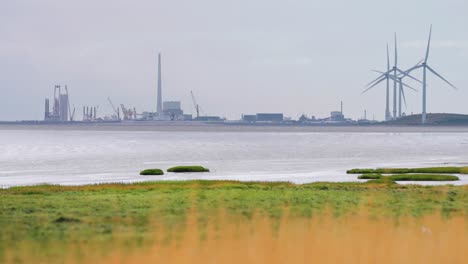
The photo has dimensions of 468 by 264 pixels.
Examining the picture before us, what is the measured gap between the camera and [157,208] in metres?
31.3

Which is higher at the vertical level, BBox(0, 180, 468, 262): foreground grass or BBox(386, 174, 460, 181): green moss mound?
BBox(0, 180, 468, 262): foreground grass

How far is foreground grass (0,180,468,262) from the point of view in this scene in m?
23.3

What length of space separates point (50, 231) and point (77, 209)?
255 inches

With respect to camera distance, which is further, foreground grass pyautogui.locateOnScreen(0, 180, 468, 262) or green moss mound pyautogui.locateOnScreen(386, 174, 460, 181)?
green moss mound pyautogui.locateOnScreen(386, 174, 460, 181)

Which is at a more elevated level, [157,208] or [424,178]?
[157,208]

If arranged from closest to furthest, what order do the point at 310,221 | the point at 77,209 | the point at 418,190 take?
the point at 310,221 < the point at 77,209 < the point at 418,190

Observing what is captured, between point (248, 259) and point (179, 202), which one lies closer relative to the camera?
point (248, 259)

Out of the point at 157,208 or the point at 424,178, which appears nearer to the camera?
the point at 157,208

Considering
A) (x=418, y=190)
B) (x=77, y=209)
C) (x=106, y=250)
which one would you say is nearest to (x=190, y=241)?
(x=106, y=250)

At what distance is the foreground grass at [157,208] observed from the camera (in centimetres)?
2327

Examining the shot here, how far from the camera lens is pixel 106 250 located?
66.2 ft

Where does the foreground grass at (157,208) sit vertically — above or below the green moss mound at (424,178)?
above

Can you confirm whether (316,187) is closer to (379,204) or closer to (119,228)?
(379,204)

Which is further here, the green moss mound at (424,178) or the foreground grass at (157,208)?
the green moss mound at (424,178)
